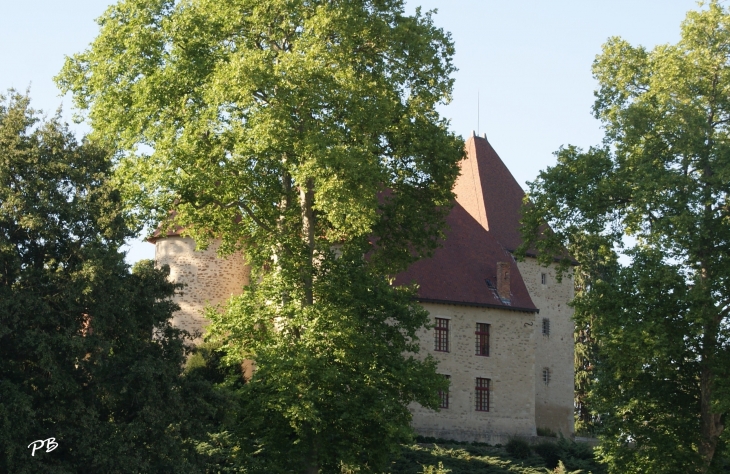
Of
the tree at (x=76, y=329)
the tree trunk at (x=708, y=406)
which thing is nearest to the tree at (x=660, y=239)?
the tree trunk at (x=708, y=406)

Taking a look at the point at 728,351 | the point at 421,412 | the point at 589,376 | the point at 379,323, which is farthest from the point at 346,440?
the point at 589,376

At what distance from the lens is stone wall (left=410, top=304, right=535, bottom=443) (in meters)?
35.7

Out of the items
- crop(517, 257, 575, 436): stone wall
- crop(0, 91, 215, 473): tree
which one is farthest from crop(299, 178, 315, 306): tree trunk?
crop(517, 257, 575, 436): stone wall

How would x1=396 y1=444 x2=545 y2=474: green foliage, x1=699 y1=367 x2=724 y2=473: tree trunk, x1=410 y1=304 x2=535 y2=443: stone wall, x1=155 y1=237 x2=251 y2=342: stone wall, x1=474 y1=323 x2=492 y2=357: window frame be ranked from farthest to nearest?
x1=474 y1=323 x2=492 y2=357: window frame, x1=410 y1=304 x2=535 y2=443: stone wall, x1=155 y1=237 x2=251 y2=342: stone wall, x1=396 y1=444 x2=545 y2=474: green foliage, x1=699 y1=367 x2=724 y2=473: tree trunk

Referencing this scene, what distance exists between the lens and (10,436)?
51.3ft

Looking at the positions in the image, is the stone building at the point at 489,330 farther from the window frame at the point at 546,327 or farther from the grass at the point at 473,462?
the grass at the point at 473,462

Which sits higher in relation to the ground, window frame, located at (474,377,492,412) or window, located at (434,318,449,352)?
window, located at (434,318,449,352)

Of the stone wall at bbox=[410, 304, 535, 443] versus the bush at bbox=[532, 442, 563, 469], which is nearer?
the bush at bbox=[532, 442, 563, 469]

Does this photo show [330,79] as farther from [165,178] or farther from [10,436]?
[10,436]

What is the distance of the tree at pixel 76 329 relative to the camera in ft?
53.6

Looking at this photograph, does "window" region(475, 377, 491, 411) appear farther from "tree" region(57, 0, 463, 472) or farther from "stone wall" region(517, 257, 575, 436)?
"tree" region(57, 0, 463, 472)

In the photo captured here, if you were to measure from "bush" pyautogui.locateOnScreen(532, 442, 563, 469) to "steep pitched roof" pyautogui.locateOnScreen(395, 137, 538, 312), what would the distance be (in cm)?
543

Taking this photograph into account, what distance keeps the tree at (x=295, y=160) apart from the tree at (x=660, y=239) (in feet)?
10.1

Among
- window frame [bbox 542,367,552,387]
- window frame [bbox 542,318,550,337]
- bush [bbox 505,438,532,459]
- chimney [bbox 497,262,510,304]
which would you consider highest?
chimney [bbox 497,262,510,304]
